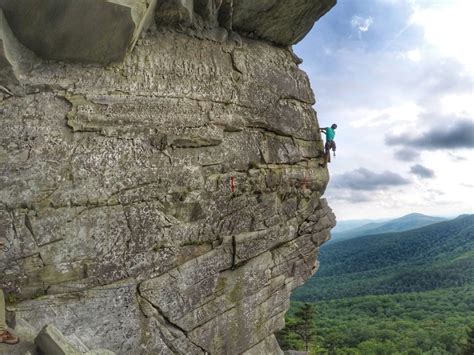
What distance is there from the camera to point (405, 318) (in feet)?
338

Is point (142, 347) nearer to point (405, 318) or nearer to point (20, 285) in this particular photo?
point (20, 285)

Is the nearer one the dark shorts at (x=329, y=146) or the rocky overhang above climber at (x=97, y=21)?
the rocky overhang above climber at (x=97, y=21)

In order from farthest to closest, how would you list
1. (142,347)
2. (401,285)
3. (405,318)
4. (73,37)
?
(401,285) < (405,318) < (142,347) < (73,37)

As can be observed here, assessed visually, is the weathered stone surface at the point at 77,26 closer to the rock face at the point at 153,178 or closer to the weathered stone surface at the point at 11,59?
the rock face at the point at 153,178

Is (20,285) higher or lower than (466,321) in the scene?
higher

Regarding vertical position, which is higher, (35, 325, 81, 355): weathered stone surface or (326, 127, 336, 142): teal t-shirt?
(326, 127, 336, 142): teal t-shirt

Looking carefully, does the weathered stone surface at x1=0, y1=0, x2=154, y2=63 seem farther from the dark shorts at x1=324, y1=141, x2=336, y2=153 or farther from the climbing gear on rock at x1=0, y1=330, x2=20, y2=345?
the dark shorts at x1=324, y1=141, x2=336, y2=153

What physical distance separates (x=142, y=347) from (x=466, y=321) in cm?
10736

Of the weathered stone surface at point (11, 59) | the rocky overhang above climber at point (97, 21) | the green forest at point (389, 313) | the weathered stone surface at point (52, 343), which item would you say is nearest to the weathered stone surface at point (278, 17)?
the rocky overhang above climber at point (97, 21)

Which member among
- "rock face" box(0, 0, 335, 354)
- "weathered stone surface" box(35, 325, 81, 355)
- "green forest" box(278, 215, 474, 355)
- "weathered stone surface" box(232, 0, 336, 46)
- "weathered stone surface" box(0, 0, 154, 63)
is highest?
"weathered stone surface" box(232, 0, 336, 46)

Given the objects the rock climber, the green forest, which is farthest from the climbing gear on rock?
the green forest

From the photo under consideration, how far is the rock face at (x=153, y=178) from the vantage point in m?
8.35

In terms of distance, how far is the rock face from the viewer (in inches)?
329

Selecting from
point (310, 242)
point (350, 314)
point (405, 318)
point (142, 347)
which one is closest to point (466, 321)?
point (405, 318)
